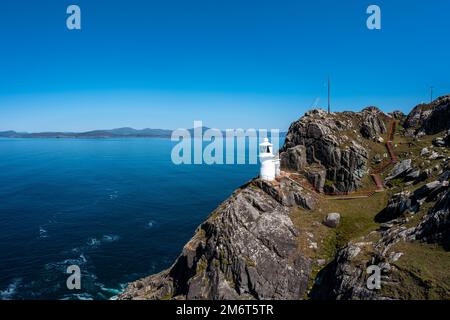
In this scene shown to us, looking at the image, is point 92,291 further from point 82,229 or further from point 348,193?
point 348,193

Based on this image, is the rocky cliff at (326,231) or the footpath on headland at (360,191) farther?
the footpath on headland at (360,191)

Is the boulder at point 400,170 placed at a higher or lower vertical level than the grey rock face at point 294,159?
lower

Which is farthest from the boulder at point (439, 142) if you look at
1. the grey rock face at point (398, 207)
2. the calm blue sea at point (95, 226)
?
the calm blue sea at point (95, 226)

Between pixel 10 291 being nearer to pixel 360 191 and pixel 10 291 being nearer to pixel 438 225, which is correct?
pixel 360 191

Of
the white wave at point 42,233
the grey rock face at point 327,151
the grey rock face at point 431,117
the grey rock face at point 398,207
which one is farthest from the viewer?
the white wave at point 42,233

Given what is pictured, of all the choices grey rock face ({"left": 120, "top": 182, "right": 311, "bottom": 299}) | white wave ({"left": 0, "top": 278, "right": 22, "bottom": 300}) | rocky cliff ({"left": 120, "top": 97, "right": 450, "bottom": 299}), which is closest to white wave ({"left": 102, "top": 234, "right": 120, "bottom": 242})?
white wave ({"left": 0, "top": 278, "right": 22, "bottom": 300})

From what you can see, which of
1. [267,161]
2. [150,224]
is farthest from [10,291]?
[267,161]

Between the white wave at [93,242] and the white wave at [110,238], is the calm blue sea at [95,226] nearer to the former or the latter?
the white wave at [93,242]

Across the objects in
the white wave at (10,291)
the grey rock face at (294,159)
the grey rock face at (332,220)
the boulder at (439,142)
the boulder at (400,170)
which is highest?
the boulder at (439,142)
